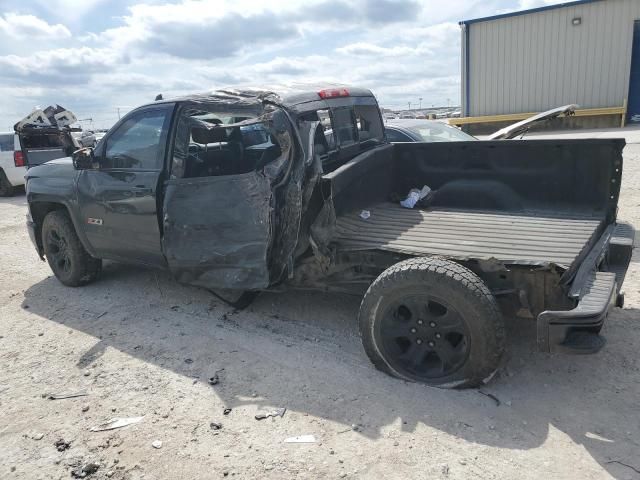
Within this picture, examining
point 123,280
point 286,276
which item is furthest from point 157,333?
point 123,280

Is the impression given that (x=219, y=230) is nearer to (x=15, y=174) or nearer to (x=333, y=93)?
(x=333, y=93)

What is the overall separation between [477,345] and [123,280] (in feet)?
13.4

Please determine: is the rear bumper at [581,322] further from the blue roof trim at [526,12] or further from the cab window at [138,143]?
the blue roof trim at [526,12]

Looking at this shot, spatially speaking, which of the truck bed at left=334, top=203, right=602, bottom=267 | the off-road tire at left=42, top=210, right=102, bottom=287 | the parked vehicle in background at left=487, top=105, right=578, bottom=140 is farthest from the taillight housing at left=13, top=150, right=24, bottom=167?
the parked vehicle in background at left=487, top=105, right=578, bottom=140

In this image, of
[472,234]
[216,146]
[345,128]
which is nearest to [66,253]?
[216,146]

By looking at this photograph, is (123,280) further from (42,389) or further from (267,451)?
(267,451)

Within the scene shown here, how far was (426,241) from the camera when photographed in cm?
373

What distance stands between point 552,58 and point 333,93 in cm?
1521

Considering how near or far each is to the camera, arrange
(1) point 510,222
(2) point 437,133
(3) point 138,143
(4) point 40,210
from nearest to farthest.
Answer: (1) point 510,222
(3) point 138,143
(4) point 40,210
(2) point 437,133

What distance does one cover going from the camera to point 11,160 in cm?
1304

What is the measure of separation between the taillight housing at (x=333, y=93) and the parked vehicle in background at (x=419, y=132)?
79.0 inches

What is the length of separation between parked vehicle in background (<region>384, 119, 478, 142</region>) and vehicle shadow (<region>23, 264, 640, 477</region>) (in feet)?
10.2

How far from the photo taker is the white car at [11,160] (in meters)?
13.0

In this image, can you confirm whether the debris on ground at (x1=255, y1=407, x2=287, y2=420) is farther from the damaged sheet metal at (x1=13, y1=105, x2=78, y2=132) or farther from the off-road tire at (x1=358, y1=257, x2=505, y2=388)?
the damaged sheet metal at (x1=13, y1=105, x2=78, y2=132)
